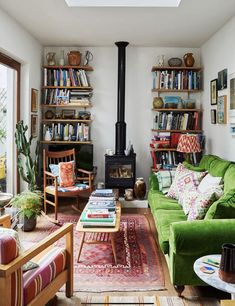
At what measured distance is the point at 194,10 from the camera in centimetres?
398

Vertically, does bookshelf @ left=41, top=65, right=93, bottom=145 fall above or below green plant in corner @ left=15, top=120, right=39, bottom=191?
above

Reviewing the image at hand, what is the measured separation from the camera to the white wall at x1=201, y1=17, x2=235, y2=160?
170 inches

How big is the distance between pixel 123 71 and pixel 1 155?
89.5 inches

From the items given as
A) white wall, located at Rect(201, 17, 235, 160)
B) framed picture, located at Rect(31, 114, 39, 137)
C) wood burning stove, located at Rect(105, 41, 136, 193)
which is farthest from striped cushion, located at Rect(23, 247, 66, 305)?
framed picture, located at Rect(31, 114, 39, 137)

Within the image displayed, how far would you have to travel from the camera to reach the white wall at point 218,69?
4316 mm

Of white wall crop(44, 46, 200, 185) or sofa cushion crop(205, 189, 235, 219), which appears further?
white wall crop(44, 46, 200, 185)

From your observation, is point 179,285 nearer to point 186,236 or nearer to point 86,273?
point 186,236

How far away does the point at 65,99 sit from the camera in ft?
18.8

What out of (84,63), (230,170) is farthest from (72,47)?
(230,170)

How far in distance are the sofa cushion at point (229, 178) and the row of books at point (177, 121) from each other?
2.18 metres

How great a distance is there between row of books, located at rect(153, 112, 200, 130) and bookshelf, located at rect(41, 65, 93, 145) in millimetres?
1164

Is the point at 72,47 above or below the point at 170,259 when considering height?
above

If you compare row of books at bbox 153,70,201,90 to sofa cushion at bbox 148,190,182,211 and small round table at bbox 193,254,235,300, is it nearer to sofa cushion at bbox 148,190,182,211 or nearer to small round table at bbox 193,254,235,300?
sofa cushion at bbox 148,190,182,211

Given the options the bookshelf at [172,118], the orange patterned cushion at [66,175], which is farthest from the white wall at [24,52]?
the bookshelf at [172,118]
